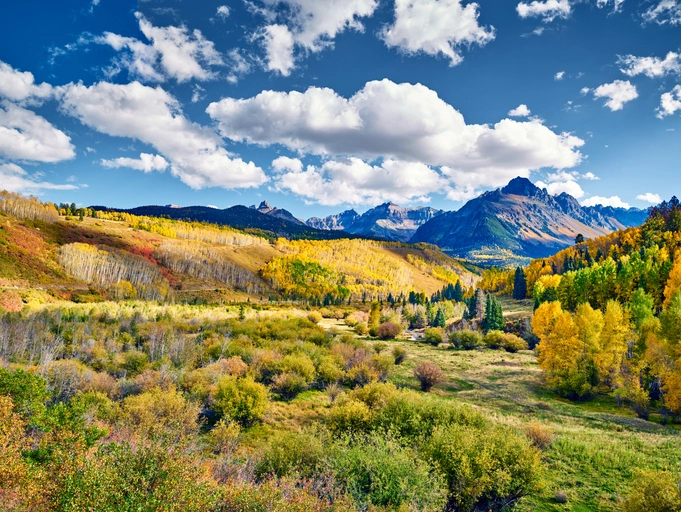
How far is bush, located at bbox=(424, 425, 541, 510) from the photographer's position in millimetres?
20500

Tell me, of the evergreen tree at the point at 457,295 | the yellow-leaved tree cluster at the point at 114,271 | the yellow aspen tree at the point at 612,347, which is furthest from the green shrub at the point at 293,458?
the evergreen tree at the point at 457,295

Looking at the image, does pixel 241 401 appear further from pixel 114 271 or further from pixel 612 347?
pixel 114 271

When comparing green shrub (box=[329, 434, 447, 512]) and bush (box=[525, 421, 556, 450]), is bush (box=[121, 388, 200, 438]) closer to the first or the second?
green shrub (box=[329, 434, 447, 512])

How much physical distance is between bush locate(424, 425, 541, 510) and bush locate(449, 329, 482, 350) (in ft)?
217

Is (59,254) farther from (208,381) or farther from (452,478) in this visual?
(452,478)

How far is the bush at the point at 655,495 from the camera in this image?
15.8 metres

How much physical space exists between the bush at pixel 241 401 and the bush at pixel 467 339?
62415 millimetres

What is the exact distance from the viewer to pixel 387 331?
96188mm

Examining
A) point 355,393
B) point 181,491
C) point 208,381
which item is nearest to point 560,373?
point 355,393

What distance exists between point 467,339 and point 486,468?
69.8m

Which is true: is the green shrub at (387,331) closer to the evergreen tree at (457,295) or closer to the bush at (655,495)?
the bush at (655,495)

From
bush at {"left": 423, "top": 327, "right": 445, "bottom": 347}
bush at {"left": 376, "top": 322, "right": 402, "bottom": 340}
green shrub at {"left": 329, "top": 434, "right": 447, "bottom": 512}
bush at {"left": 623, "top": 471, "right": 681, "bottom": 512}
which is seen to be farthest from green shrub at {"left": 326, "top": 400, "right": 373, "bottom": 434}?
bush at {"left": 376, "top": 322, "right": 402, "bottom": 340}

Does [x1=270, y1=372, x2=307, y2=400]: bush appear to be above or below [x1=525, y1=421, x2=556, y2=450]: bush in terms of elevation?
below

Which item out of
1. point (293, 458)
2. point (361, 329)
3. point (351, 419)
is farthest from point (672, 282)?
point (293, 458)
